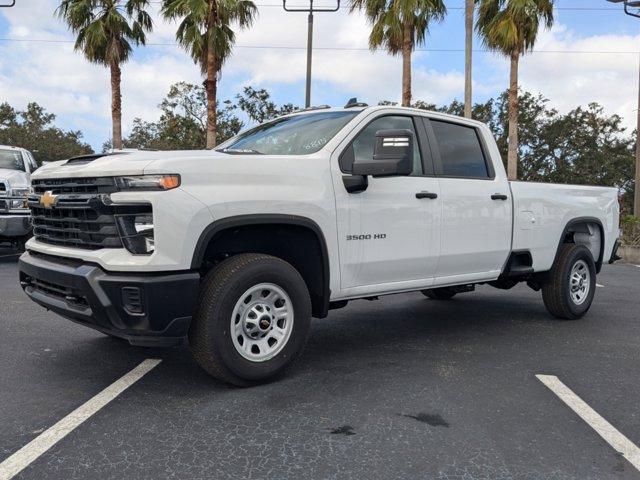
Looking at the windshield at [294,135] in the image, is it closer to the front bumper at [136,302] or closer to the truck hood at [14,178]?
the front bumper at [136,302]

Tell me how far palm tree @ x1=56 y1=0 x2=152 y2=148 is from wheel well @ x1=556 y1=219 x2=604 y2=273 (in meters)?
17.3

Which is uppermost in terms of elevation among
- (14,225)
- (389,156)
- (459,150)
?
(459,150)

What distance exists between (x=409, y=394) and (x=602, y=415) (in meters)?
1.17

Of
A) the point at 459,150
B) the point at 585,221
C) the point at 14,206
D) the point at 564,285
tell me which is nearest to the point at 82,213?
the point at 459,150

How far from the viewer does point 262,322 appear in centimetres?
409

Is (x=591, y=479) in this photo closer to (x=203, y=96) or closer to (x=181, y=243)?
(x=181, y=243)

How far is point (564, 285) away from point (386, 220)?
2831mm

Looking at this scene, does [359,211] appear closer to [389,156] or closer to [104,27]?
[389,156]

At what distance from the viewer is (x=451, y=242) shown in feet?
16.9

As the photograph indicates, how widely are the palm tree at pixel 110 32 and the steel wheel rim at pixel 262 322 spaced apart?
18296mm

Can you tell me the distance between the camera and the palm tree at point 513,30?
62.1 ft

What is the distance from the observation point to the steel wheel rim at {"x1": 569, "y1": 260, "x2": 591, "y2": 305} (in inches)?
263

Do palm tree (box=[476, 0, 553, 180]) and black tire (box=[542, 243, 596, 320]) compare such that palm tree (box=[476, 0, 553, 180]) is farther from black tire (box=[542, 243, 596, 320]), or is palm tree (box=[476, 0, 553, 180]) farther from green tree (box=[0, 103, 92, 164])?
green tree (box=[0, 103, 92, 164])

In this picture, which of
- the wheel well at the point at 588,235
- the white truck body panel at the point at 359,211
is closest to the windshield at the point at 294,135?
the white truck body panel at the point at 359,211
